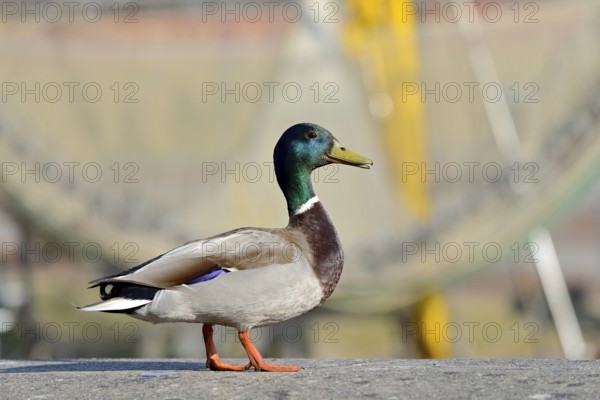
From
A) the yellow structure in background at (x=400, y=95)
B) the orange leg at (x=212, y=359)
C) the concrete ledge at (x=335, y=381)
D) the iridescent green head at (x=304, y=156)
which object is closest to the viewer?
the concrete ledge at (x=335, y=381)

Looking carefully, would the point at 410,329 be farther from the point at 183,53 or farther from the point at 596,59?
the point at 183,53

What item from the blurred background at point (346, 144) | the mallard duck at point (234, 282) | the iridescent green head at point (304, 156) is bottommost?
the mallard duck at point (234, 282)

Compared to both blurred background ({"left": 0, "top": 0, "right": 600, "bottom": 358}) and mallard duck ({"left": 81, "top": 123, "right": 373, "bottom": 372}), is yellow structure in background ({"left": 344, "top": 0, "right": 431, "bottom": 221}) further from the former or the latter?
mallard duck ({"left": 81, "top": 123, "right": 373, "bottom": 372})

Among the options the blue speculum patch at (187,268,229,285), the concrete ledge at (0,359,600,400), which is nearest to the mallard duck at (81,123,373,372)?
the blue speculum patch at (187,268,229,285)

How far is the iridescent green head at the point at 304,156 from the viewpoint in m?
6.69

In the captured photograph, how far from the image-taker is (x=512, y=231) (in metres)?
14.8

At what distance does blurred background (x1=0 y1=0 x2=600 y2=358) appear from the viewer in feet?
49.4

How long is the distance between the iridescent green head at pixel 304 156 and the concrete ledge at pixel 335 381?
2.61ft

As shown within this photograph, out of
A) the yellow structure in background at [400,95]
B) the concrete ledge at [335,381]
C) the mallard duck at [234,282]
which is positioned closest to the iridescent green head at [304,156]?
the mallard duck at [234,282]

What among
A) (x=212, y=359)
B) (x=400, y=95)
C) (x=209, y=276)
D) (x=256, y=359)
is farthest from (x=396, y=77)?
(x=209, y=276)

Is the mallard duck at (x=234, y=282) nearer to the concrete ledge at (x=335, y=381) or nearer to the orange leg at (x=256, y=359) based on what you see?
the orange leg at (x=256, y=359)

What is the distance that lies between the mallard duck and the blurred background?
7.94 meters

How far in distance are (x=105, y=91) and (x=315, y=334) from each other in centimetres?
394

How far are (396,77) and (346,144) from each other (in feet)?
3.34
